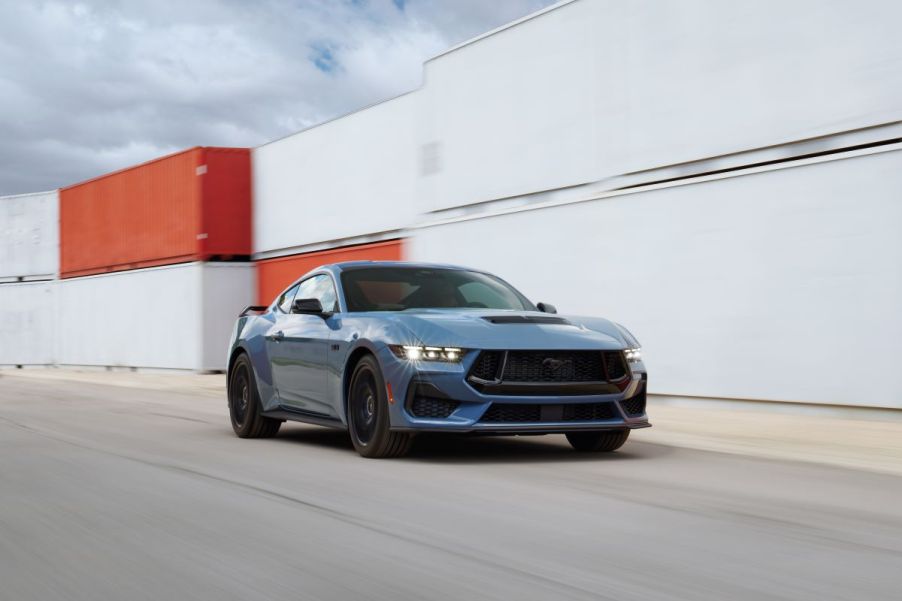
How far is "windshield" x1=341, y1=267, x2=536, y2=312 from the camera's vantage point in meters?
8.99

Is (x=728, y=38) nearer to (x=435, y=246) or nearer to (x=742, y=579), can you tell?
(x=435, y=246)

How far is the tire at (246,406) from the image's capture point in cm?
1033

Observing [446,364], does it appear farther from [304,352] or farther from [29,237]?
[29,237]

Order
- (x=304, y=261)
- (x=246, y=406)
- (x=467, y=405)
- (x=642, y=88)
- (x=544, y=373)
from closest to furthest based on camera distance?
Result: 1. (x=467, y=405)
2. (x=544, y=373)
3. (x=246, y=406)
4. (x=642, y=88)
5. (x=304, y=261)

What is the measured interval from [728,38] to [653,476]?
309 inches

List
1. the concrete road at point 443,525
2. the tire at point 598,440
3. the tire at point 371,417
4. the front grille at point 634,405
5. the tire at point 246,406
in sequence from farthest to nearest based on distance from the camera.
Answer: the tire at point 246,406 → the tire at point 598,440 → the front grille at point 634,405 → the tire at point 371,417 → the concrete road at point 443,525

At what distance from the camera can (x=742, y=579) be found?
169 inches

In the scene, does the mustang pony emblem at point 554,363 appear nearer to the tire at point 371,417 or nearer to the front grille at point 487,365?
the front grille at point 487,365

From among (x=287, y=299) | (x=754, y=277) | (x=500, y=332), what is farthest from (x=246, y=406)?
(x=754, y=277)

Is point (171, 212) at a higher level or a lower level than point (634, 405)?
Result: higher

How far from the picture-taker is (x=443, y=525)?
18.2ft

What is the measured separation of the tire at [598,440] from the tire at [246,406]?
2814 mm

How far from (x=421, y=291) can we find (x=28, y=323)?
33822mm

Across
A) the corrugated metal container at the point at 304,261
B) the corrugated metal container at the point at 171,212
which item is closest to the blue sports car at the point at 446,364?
the corrugated metal container at the point at 304,261
